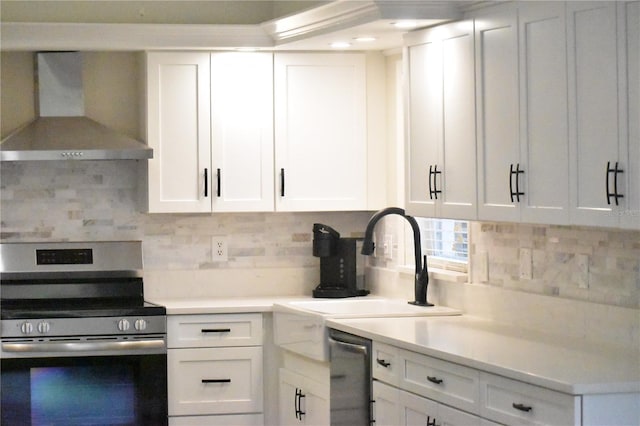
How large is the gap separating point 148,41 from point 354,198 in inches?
53.2

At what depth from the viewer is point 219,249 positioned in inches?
227

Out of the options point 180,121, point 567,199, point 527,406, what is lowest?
point 527,406

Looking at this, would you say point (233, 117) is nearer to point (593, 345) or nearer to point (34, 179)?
point (34, 179)

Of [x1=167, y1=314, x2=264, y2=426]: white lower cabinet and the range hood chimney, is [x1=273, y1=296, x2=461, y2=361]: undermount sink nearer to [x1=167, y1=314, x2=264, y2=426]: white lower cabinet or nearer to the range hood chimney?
[x1=167, y1=314, x2=264, y2=426]: white lower cabinet

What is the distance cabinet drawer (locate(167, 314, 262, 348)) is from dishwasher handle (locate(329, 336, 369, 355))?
710 millimetres

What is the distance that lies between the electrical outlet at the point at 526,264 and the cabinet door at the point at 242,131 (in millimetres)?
1604

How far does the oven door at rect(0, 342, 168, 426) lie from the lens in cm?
506

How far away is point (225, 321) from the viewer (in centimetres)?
521

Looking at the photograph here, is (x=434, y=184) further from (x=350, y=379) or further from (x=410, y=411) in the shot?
(x=410, y=411)

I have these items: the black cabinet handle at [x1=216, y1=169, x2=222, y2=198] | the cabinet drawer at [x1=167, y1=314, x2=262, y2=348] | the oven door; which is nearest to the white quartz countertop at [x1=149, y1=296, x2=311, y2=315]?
the cabinet drawer at [x1=167, y1=314, x2=262, y2=348]

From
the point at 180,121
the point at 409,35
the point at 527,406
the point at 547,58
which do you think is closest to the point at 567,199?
the point at 547,58

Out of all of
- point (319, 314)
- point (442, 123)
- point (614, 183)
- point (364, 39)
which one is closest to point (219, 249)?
point (319, 314)

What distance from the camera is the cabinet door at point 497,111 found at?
3.87 meters

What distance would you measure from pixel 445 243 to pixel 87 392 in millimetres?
1926
